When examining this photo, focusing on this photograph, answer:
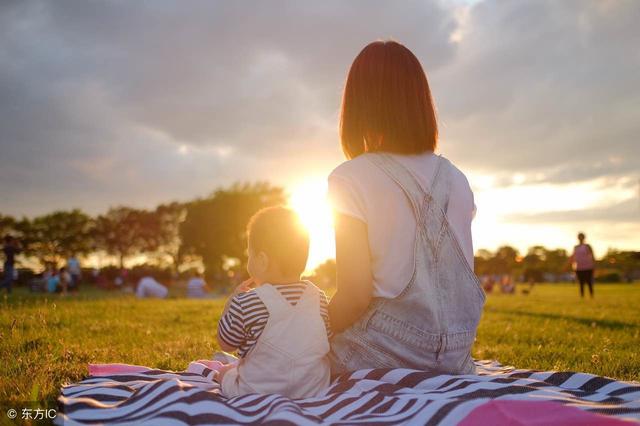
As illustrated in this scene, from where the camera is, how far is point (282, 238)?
312cm

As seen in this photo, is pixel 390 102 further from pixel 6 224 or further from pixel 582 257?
pixel 6 224

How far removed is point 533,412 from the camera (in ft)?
7.27

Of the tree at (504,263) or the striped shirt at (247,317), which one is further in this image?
the tree at (504,263)

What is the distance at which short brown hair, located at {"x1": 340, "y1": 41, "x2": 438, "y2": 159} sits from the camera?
10.4 ft

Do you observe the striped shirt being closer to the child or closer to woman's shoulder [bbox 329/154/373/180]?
the child

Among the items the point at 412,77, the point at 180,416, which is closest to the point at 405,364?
the point at 180,416

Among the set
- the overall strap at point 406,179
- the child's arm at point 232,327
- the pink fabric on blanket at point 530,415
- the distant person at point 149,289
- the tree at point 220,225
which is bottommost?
the distant person at point 149,289

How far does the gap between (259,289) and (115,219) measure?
81791 millimetres

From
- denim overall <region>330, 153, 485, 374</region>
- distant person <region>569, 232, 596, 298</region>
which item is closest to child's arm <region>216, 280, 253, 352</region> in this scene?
denim overall <region>330, 153, 485, 374</region>

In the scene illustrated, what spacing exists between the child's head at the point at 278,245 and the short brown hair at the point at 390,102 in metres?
0.71

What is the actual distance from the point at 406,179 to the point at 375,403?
129 centimetres

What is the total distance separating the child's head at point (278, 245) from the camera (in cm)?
313

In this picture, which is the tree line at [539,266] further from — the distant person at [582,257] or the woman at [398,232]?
the woman at [398,232]

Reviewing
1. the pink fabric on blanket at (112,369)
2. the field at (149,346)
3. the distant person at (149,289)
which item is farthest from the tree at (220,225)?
the pink fabric on blanket at (112,369)
